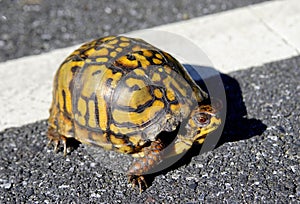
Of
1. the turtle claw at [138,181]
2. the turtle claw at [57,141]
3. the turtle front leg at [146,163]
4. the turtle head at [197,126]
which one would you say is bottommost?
the turtle claw at [57,141]

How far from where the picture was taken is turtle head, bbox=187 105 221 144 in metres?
3.13

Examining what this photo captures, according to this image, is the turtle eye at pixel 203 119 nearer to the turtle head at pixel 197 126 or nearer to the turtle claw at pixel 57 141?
the turtle head at pixel 197 126

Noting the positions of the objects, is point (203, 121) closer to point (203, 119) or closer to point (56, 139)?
point (203, 119)

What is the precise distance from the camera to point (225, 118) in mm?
3617

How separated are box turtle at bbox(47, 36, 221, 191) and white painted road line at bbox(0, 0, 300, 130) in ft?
2.27

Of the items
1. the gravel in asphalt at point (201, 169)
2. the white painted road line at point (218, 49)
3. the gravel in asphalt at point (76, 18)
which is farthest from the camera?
the gravel in asphalt at point (76, 18)

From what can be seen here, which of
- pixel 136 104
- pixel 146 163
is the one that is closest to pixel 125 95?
pixel 136 104

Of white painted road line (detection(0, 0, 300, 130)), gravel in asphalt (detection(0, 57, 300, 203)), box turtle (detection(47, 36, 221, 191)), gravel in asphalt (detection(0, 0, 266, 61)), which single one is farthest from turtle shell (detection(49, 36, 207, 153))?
gravel in asphalt (detection(0, 0, 266, 61))

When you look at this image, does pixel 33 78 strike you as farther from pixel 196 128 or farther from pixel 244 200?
pixel 244 200

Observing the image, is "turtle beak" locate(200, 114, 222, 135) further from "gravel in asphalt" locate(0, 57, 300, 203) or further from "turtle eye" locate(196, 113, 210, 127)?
"gravel in asphalt" locate(0, 57, 300, 203)

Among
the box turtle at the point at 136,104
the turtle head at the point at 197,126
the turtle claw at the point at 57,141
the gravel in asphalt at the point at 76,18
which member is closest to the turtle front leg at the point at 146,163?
the box turtle at the point at 136,104

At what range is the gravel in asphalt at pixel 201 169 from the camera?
310 centimetres

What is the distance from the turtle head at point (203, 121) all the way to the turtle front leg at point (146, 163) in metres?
0.23

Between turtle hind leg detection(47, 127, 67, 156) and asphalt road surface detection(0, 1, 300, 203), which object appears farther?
turtle hind leg detection(47, 127, 67, 156)
